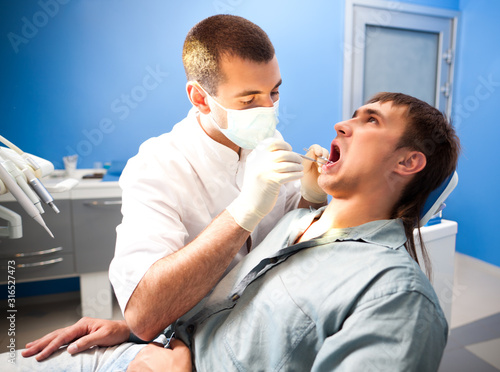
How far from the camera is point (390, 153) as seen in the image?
1107 mm

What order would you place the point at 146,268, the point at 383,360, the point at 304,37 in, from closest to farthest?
the point at 383,360, the point at 146,268, the point at 304,37

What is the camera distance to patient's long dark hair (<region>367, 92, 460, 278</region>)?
3.63 ft

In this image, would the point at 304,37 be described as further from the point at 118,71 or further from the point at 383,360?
the point at 383,360

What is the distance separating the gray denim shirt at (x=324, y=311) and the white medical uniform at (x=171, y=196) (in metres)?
0.22

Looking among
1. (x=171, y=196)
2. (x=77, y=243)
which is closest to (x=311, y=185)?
(x=171, y=196)

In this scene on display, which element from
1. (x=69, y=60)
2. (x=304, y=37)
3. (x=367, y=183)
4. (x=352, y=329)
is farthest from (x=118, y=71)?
(x=352, y=329)

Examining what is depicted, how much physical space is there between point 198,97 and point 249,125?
9.2 inches

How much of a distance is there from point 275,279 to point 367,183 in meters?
0.42

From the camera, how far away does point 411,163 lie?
43.4 inches

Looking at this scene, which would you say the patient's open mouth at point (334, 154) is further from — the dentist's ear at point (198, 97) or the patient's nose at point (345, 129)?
the dentist's ear at point (198, 97)

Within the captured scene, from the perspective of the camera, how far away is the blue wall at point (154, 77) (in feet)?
8.25

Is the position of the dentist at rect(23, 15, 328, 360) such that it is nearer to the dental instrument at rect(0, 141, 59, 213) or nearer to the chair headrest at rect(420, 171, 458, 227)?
the dental instrument at rect(0, 141, 59, 213)

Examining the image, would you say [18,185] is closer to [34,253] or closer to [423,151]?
[423,151]

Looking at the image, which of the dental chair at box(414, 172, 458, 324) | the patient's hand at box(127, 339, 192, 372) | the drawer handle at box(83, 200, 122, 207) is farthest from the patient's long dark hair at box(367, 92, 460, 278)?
the drawer handle at box(83, 200, 122, 207)
